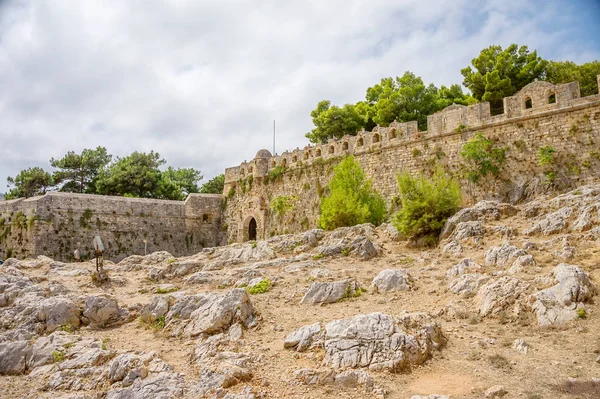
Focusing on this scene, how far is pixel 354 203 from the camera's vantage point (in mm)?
21641

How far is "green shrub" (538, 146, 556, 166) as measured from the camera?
19.4 m

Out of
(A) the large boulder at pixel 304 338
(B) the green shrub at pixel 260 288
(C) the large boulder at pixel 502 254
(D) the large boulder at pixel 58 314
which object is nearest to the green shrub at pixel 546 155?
(C) the large boulder at pixel 502 254

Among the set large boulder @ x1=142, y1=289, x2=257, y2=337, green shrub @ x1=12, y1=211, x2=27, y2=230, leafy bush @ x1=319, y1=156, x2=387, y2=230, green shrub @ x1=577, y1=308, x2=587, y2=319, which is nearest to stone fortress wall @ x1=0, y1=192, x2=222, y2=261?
green shrub @ x1=12, y1=211, x2=27, y2=230

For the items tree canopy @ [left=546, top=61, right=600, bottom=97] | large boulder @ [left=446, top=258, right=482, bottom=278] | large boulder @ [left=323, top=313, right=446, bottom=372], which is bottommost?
large boulder @ [left=323, top=313, right=446, bottom=372]

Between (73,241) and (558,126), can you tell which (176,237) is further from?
(558,126)

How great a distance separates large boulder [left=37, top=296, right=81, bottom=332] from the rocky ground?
0.03 metres

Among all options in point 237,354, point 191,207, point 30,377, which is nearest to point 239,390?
point 237,354

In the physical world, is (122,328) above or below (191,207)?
below

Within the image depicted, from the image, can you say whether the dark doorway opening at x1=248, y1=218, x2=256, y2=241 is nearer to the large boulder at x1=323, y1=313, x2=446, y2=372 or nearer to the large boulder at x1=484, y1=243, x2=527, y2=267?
the large boulder at x1=484, y1=243, x2=527, y2=267

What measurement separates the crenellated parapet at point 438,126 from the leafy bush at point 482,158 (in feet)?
2.96

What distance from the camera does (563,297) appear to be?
1005 centimetres

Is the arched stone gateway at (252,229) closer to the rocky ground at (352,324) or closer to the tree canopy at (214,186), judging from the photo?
the rocky ground at (352,324)

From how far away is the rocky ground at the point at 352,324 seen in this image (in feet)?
28.1

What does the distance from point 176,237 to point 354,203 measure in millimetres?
14444
